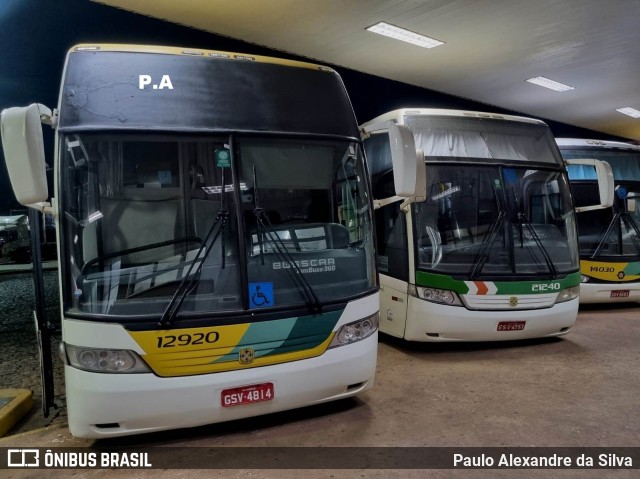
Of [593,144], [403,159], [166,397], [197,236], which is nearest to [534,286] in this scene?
[403,159]

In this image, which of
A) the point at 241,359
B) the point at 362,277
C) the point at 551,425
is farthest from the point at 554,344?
the point at 241,359

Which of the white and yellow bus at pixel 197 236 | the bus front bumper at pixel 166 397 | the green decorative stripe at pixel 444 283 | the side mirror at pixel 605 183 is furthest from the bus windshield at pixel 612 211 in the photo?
the bus front bumper at pixel 166 397

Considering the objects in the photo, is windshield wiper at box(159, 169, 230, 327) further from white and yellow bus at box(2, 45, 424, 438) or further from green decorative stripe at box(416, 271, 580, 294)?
green decorative stripe at box(416, 271, 580, 294)

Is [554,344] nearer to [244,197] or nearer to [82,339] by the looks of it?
[244,197]

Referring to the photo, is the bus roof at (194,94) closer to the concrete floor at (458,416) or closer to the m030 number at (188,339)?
the m030 number at (188,339)

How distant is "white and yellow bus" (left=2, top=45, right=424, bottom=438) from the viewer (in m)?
2.93

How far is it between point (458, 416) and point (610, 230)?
5443mm

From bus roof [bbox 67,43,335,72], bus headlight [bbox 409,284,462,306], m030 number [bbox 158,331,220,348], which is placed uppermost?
bus roof [bbox 67,43,335,72]

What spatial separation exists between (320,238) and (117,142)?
4.99 feet

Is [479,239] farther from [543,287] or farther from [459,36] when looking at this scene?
[459,36]

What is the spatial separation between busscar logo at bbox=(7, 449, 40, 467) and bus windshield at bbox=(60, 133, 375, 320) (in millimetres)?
1100

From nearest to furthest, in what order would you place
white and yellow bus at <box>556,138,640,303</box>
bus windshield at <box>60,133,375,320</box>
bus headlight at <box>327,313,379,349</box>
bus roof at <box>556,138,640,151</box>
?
bus windshield at <box>60,133,375,320</box>
bus headlight at <box>327,313,379,349</box>
white and yellow bus at <box>556,138,640,303</box>
bus roof at <box>556,138,640,151</box>

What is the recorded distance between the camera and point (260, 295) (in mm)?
3199

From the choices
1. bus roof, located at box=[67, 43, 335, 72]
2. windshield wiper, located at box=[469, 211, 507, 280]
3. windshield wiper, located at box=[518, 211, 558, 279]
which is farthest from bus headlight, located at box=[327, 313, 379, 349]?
windshield wiper, located at box=[518, 211, 558, 279]
